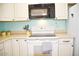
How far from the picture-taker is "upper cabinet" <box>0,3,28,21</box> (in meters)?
3.21

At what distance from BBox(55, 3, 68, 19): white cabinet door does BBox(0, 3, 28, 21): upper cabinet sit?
672 mm

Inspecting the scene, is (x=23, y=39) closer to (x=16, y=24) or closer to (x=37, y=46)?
(x=37, y=46)

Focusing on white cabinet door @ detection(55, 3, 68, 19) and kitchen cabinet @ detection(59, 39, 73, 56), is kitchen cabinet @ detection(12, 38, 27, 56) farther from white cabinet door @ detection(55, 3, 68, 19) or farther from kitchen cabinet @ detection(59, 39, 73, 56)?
white cabinet door @ detection(55, 3, 68, 19)

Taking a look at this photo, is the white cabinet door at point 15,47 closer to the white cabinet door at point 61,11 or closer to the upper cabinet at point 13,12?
the upper cabinet at point 13,12

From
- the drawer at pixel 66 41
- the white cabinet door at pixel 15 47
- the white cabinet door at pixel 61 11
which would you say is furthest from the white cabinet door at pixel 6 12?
the drawer at pixel 66 41

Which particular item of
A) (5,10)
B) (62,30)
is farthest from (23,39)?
(62,30)

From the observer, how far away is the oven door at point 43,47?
298 cm

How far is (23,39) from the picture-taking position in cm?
296

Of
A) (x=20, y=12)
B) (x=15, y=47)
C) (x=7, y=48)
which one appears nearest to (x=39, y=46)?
(x=15, y=47)

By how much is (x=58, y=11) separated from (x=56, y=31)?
1.68 ft

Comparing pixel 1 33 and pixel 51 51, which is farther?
pixel 1 33

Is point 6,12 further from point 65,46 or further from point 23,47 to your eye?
point 65,46

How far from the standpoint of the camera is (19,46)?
3012 millimetres

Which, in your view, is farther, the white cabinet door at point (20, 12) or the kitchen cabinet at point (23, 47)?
the white cabinet door at point (20, 12)
